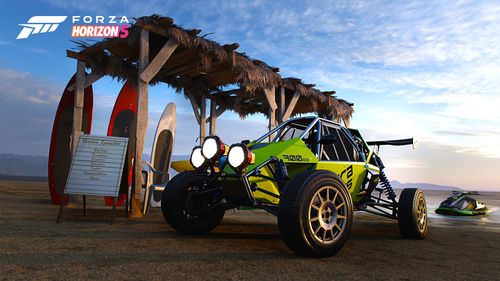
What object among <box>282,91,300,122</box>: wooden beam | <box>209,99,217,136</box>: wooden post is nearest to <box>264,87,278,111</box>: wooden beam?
<box>282,91,300,122</box>: wooden beam

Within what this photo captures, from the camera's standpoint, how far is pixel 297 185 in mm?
3580

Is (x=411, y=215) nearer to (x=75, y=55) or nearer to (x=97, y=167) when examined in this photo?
(x=97, y=167)

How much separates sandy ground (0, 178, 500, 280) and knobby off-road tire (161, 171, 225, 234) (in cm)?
20

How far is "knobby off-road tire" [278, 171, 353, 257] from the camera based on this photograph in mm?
3439

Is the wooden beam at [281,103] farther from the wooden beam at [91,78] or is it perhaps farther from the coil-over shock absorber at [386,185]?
the coil-over shock absorber at [386,185]

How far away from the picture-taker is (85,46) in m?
9.42

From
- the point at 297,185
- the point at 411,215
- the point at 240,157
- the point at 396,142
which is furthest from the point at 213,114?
the point at 297,185

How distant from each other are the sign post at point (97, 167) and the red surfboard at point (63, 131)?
4096mm

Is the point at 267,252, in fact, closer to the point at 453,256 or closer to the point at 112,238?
the point at 112,238

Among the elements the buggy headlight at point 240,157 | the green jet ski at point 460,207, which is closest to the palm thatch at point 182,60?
the buggy headlight at point 240,157

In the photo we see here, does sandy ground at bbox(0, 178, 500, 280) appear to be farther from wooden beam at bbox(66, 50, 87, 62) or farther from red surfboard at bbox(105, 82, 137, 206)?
red surfboard at bbox(105, 82, 137, 206)

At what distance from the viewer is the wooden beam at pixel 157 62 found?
7625 mm

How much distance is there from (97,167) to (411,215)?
499cm

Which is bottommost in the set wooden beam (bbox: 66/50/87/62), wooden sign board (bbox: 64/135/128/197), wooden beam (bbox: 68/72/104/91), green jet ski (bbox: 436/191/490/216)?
green jet ski (bbox: 436/191/490/216)
